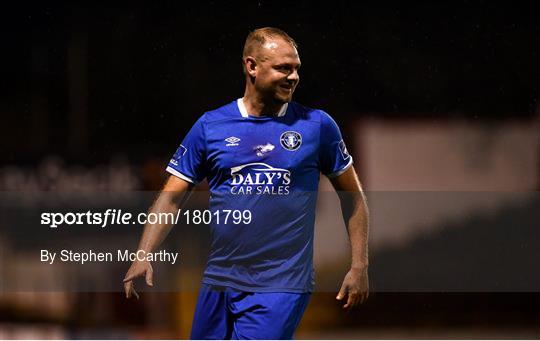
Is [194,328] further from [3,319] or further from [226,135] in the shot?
[3,319]

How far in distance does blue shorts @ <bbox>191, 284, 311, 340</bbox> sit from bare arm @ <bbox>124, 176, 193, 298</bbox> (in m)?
0.32

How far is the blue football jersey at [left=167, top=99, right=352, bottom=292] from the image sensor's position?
5.00 meters

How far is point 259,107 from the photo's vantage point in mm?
5133

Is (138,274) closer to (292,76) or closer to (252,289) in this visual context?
(252,289)

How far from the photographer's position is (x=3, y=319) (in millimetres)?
6703

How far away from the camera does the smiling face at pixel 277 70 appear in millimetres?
5086

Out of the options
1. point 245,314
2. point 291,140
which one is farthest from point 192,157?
point 245,314

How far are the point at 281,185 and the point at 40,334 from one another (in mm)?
2417

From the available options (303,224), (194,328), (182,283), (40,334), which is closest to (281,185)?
(303,224)

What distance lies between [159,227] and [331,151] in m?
0.88

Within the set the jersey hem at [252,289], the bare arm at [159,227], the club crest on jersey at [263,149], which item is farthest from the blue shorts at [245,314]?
the club crest on jersey at [263,149]

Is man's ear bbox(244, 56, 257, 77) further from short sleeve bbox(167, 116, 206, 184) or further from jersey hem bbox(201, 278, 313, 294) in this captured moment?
jersey hem bbox(201, 278, 313, 294)

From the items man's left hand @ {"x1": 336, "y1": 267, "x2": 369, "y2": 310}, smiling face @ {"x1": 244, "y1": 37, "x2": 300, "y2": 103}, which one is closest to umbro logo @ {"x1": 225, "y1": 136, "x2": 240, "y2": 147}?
smiling face @ {"x1": 244, "y1": 37, "x2": 300, "y2": 103}

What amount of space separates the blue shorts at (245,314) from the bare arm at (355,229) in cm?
22
